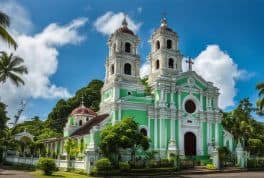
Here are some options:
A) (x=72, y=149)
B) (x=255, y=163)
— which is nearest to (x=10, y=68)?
(x=72, y=149)

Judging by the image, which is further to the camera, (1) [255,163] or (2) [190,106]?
(2) [190,106]

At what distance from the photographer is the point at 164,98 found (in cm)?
4047

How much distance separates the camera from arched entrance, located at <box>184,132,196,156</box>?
4105 cm

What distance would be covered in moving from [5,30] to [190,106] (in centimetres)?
2836

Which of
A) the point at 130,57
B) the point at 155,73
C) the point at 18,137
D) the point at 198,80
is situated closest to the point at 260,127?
the point at 198,80

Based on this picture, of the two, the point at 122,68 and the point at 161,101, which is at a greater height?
the point at 122,68

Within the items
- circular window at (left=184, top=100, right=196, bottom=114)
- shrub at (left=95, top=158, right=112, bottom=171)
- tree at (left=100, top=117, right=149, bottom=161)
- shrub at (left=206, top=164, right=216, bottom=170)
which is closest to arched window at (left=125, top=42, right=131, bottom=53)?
circular window at (left=184, top=100, right=196, bottom=114)

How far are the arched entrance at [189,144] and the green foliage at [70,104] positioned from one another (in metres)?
27.6

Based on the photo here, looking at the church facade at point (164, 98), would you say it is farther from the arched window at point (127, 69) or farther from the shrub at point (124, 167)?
the shrub at point (124, 167)

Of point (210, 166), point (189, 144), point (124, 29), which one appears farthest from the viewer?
point (124, 29)

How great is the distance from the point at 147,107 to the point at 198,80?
8.09 m

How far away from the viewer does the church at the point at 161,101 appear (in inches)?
1538

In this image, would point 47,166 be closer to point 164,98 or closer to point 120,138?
point 120,138

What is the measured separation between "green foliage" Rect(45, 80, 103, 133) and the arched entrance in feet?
90.4
